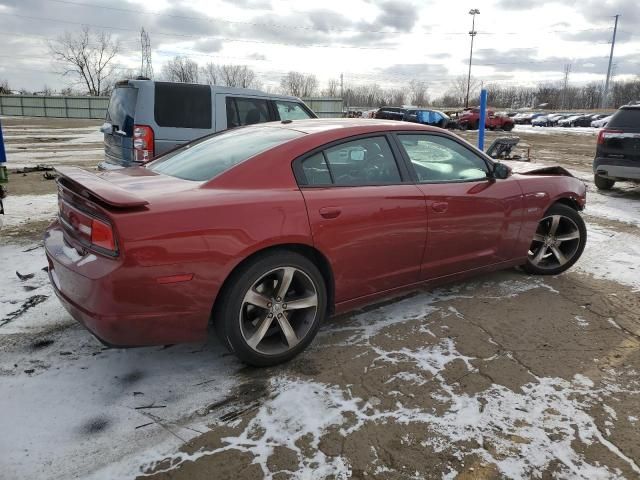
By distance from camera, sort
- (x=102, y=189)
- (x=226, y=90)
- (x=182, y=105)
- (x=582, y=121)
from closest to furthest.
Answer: (x=102, y=189) → (x=182, y=105) → (x=226, y=90) → (x=582, y=121)

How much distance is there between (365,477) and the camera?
2.19 metres

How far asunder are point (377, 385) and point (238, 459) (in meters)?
0.95

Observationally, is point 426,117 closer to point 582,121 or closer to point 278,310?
point 582,121

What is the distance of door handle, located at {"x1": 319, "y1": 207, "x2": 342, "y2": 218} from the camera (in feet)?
10.1

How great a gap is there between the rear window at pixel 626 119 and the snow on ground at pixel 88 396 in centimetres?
856

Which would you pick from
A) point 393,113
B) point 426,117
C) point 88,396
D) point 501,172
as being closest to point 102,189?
point 88,396

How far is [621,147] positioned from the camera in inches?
343

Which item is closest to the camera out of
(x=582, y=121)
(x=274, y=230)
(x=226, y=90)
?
(x=274, y=230)

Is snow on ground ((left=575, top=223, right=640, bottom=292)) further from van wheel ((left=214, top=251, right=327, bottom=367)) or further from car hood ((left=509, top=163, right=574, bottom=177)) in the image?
van wheel ((left=214, top=251, right=327, bottom=367))

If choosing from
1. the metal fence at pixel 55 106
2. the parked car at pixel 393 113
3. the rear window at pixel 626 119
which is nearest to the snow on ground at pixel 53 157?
the rear window at pixel 626 119

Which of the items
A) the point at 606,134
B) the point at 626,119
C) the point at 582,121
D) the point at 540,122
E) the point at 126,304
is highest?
the point at 582,121

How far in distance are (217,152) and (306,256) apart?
3.41ft

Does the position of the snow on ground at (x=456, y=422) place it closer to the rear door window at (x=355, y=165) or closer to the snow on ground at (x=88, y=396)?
the snow on ground at (x=88, y=396)

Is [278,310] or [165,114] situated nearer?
[278,310]
